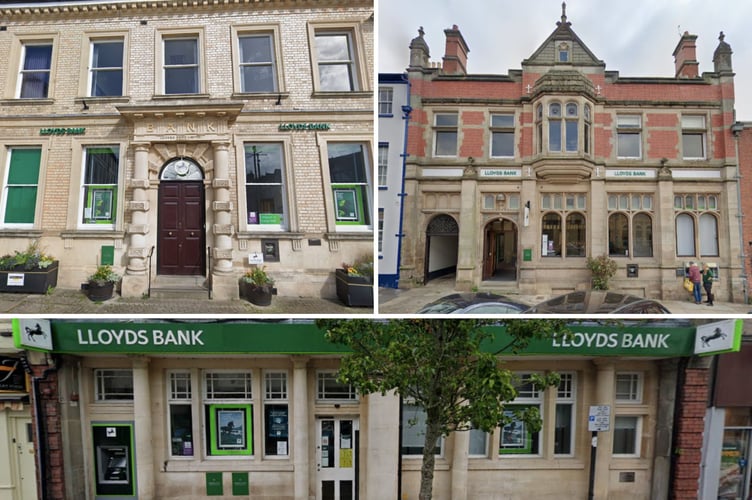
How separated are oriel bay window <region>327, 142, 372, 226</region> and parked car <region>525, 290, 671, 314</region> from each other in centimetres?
198

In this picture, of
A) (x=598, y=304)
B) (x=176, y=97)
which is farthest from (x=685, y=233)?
(x=176, y=97)

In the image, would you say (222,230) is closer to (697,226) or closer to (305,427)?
(697,226)

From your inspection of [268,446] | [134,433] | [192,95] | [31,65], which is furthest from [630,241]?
[134,433]

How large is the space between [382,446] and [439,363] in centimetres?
360

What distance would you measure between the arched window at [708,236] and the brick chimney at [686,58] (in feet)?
4.31

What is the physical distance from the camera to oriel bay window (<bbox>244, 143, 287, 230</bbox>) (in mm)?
4859

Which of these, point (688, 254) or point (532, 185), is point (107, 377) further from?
point (688, 254)

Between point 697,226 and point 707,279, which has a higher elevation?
point 697,226

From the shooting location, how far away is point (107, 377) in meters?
9.80

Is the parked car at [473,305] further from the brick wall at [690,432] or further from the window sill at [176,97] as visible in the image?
the brick wall at [690,432]

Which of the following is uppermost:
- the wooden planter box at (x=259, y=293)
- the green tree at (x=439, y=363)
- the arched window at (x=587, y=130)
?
the arched window at (x=587, y=130)

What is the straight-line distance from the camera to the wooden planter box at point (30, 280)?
15.3 feet

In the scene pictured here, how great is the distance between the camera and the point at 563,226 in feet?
16.5

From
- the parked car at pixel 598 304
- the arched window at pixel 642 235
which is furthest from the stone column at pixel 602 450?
the arched window at pixel 642 235
